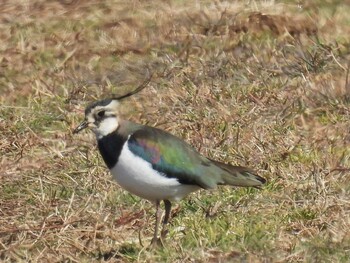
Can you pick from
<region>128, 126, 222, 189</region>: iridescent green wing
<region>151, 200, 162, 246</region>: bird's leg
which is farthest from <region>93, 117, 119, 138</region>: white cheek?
<region>151, 200, 162, 246</region>: bird's leg

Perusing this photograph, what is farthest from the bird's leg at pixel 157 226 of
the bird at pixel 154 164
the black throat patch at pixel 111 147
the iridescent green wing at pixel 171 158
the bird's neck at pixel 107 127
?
the bird's neck at pixel 107 127

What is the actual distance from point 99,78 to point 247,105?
1692 mm

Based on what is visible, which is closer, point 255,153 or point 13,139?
point 255,153

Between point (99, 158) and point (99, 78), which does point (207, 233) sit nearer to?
point (99, 158)

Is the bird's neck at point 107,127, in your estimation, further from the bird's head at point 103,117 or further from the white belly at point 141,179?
the white belly at point 141,179

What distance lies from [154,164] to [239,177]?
2.01ft

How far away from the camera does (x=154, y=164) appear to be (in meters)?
6.76

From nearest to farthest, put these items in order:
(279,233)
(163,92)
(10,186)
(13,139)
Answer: (279,233) → (10,186) → (13,139) → (163,92)

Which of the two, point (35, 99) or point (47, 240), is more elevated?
point (47, 240)

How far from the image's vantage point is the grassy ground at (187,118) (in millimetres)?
7055

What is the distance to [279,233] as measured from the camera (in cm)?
704

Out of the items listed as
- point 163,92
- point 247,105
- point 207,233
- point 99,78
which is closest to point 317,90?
point 247,105

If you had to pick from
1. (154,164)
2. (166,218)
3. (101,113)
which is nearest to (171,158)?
(154,164)

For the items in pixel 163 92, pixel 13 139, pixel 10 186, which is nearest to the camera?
pixel 10 186
